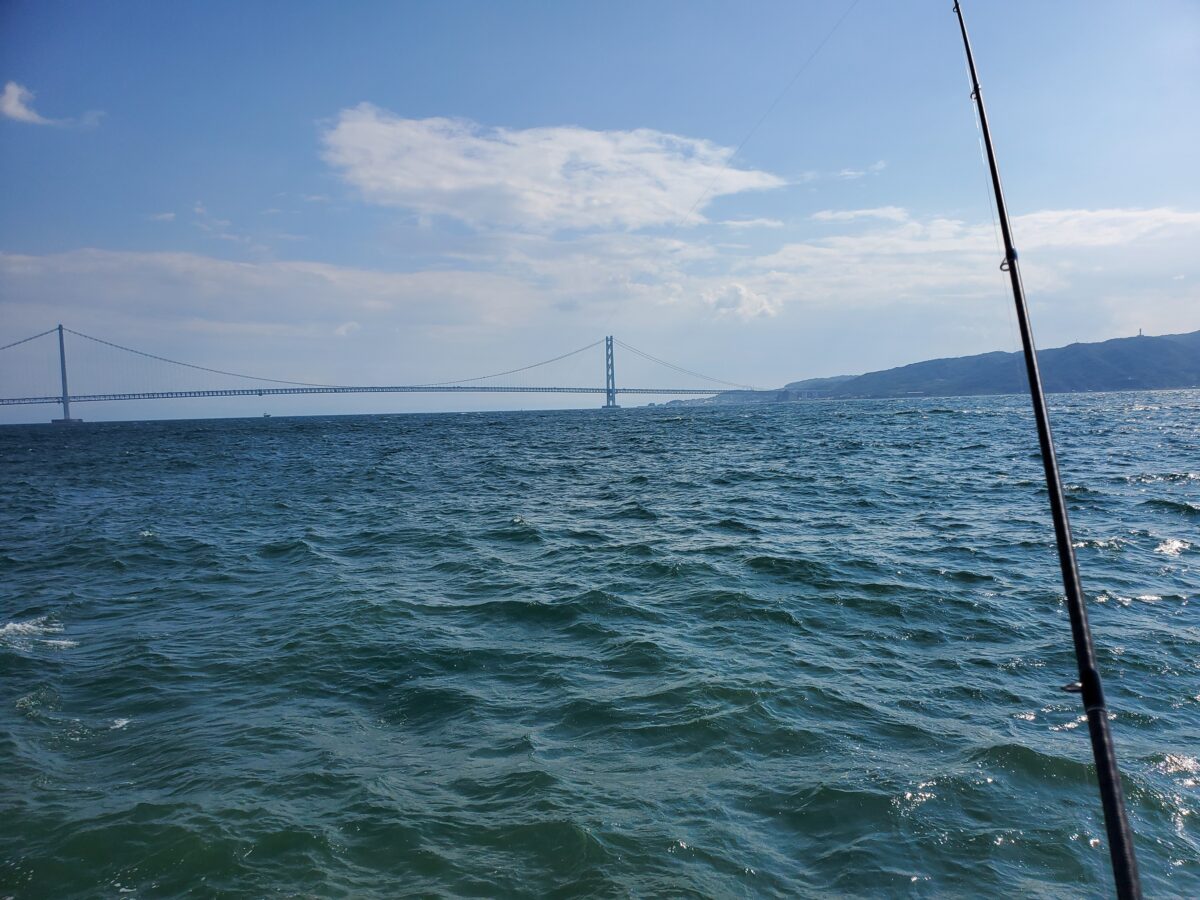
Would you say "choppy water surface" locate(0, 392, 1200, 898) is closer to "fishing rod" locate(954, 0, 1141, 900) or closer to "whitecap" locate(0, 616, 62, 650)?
"whitecap" locate(0, 616, 62, 650)

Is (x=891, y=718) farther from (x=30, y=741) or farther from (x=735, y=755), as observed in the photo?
(x=30, y=741)

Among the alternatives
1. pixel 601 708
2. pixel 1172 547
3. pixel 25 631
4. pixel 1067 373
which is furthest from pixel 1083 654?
pixel 1067 373

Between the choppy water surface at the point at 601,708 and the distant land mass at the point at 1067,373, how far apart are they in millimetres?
134323

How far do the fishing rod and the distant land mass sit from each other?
14195cm

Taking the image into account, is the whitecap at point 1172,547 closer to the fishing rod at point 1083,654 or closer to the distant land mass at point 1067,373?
the fishing rod at point 1083,654

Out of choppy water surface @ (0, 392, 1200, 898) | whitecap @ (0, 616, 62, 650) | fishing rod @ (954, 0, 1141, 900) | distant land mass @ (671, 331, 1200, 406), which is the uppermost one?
distant land mass @ (671, 331, 1200, 406)

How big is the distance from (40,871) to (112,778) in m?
1.12

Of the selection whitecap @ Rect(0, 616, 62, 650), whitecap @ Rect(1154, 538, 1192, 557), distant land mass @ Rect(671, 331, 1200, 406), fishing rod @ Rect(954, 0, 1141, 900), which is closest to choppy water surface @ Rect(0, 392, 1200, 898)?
whitecap @ Rect(0, 616, 62, 650)

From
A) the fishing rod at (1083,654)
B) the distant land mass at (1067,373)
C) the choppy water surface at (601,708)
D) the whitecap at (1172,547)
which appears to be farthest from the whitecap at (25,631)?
the distant land mass at (1067,373)

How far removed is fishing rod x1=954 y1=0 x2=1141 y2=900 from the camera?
2080 mm

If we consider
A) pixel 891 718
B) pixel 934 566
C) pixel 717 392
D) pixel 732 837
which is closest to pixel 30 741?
pixel 732 837

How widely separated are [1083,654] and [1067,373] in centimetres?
18310

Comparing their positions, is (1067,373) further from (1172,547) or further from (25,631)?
(25,631)

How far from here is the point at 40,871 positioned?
4281 mm
